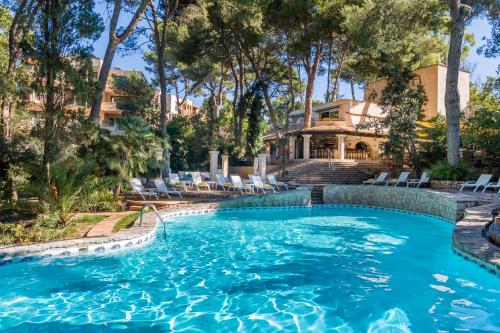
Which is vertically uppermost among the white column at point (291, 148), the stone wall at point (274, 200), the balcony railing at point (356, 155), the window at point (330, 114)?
the window at point (330, 114)

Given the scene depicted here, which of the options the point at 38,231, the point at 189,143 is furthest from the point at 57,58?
the point at 189,143

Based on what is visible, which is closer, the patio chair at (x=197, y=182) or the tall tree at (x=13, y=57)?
the tall tree at (x=13, y=57)

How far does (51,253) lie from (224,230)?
4793 mm

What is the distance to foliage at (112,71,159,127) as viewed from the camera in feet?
106

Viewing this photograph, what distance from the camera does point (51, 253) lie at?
7.60m

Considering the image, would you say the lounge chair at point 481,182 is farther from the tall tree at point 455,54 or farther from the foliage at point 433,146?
the foliage at point 433,146

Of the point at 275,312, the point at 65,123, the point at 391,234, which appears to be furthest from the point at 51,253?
the point at 391,234

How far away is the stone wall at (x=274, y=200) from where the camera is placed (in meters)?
15.4

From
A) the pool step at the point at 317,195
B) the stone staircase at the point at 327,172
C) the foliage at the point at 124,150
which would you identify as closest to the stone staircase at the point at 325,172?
the stone staircase at the point at 327,172

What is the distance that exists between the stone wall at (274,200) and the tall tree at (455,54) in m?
7.31

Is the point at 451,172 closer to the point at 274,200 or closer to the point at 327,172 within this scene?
the point at 327,172

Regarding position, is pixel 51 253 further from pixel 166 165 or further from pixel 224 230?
pixel 166 165

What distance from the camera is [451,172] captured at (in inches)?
681

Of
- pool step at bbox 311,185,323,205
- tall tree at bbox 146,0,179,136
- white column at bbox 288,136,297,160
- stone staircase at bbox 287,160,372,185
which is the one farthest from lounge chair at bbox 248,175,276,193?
white column at bbox 288,136,297,160
